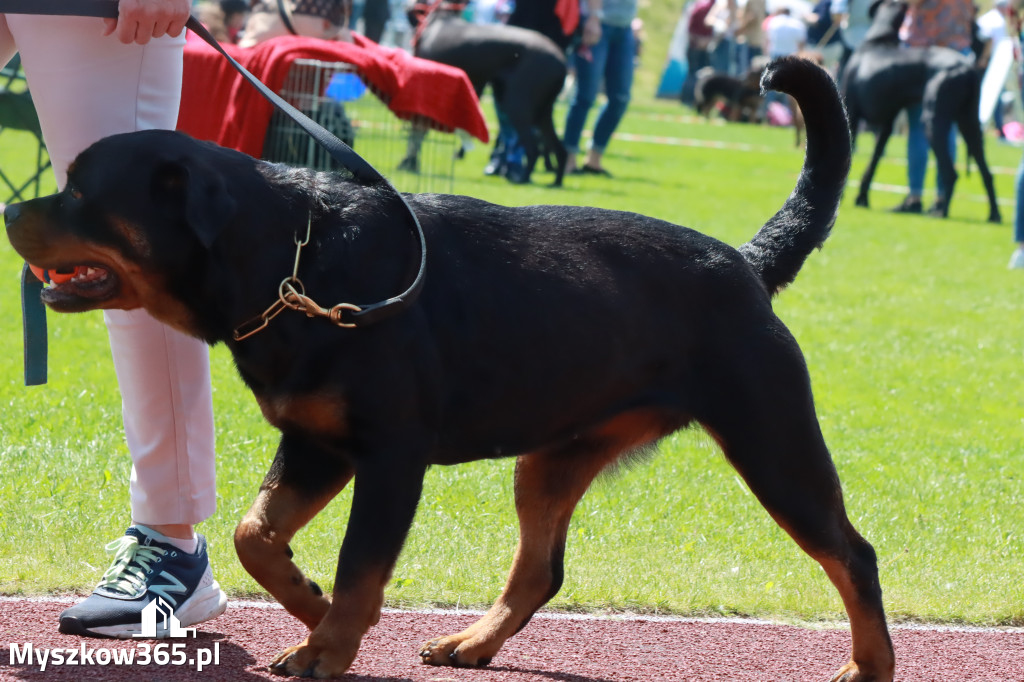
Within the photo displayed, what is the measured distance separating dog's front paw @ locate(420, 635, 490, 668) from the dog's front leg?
488mm

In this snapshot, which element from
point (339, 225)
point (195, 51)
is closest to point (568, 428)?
point (339, 225)

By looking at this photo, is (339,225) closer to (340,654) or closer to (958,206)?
(340,654)

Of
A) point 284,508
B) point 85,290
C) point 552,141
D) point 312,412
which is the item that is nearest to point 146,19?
point 85,290

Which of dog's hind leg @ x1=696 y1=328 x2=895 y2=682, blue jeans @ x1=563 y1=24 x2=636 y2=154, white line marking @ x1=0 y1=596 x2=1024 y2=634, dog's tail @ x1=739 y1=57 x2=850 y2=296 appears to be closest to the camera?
dog's hind leg @ x1=696 y1=328 x2=895 y2=682

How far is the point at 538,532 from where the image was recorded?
3684 mm

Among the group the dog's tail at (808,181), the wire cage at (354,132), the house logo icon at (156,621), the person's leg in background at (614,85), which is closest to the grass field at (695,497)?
the house logo icon at (156,621)

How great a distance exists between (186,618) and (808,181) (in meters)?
2.12

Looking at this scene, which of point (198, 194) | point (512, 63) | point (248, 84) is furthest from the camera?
point (512, 63)

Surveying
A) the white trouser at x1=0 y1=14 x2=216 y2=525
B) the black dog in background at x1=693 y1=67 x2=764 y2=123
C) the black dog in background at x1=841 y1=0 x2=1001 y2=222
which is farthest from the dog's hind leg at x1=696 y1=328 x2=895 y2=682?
the black dog in background at x1=693 y1=67 x2=764 y2=123

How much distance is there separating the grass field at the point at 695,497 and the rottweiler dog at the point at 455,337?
1.63 ft

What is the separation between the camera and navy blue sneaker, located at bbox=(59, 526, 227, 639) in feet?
11.4

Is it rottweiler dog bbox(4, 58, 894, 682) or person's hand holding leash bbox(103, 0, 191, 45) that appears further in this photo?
Answer: person's hand holding leash bbox(103, 0, 191, 45)

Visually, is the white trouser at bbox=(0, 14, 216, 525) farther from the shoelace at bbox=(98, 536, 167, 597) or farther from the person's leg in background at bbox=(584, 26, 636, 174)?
the person's leg in background at bbox=(584, 26, 636, 174)

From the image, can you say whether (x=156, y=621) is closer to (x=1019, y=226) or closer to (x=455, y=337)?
(x=455, y=337)
